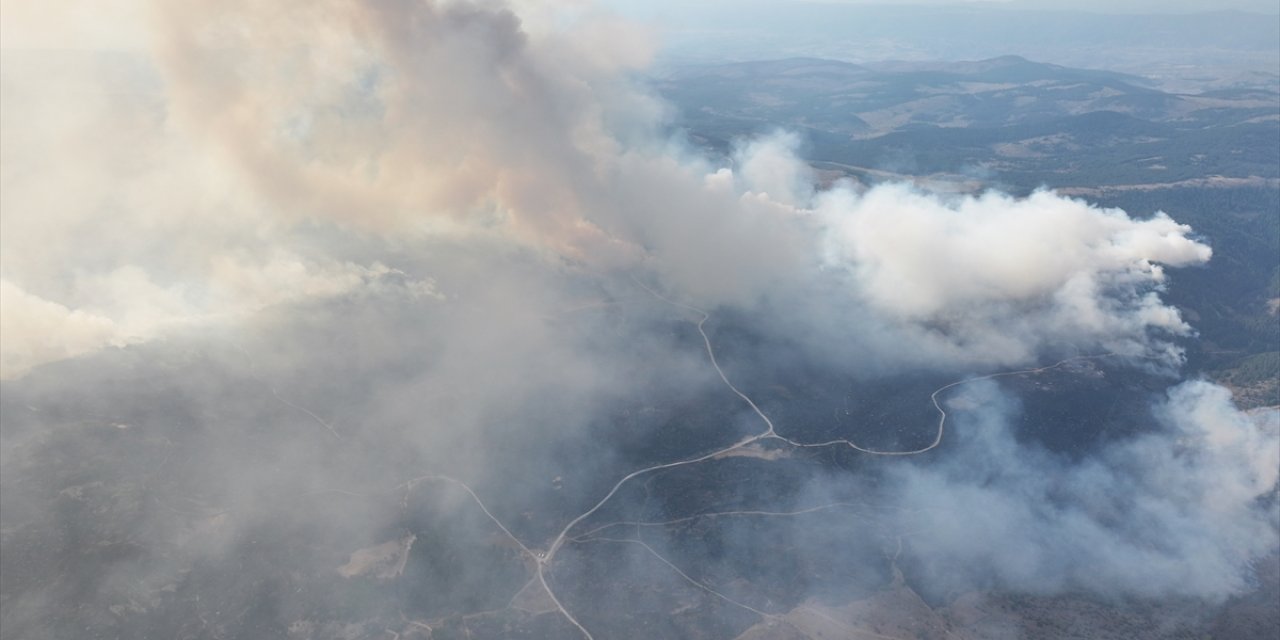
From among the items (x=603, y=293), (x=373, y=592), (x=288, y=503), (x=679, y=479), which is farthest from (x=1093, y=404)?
(x=288, y=503)

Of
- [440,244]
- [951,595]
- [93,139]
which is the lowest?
[951,595]

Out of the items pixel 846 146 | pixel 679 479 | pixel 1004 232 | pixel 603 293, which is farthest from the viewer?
pixel 846 146

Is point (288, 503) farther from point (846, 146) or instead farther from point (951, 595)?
point (846, 146)

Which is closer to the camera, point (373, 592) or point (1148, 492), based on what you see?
point (373, 592)

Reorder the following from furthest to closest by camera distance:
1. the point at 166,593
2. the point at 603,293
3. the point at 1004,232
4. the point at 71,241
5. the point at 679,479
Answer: the point at 1004,232 < the point at 603,293 < the point at 71,241 < the point at 679,479 < the point at 166,593

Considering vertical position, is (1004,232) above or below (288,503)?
above

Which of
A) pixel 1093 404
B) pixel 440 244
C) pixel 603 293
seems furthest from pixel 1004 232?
pixel 440 244

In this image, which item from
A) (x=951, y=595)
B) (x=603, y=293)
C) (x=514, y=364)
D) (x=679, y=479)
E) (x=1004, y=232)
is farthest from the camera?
(x=1004, y=232)

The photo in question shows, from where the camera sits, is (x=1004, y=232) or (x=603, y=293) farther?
(x=1004, y=232)

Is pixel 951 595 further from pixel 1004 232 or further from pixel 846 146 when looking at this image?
pixel 846 146
